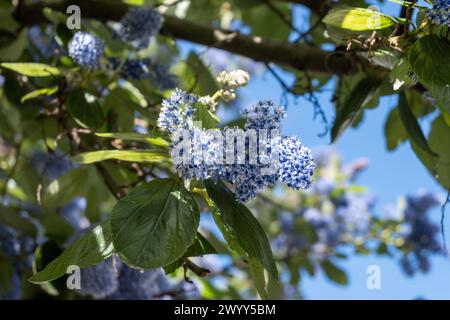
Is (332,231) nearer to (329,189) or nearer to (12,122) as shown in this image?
(329,189)

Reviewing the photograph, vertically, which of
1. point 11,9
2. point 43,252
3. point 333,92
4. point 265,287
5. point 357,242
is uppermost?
point 11,9

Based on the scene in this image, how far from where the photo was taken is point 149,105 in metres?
2.08

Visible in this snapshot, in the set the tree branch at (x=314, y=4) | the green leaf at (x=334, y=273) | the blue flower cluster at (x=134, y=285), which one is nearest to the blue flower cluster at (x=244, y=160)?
the blue flower cluster at (x=134, y=285)

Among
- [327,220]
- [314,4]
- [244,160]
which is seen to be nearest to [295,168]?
[244,160]

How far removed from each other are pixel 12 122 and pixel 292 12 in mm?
1148

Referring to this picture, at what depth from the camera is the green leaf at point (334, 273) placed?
3.51 meters

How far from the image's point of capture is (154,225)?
1340 millimetres

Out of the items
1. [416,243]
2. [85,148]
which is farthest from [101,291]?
[416,243]

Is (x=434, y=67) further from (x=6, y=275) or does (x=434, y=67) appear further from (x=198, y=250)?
(x=6, y=275)

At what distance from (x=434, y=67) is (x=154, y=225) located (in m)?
0.60

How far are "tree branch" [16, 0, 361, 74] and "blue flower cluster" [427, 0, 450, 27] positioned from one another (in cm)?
77

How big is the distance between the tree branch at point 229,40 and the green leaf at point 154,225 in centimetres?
91

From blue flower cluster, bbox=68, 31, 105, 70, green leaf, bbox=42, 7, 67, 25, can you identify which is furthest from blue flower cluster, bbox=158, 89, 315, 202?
green leaf, bbox=42, 7, 67, 25

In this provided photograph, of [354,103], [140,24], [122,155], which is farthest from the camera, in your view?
[140,24]
